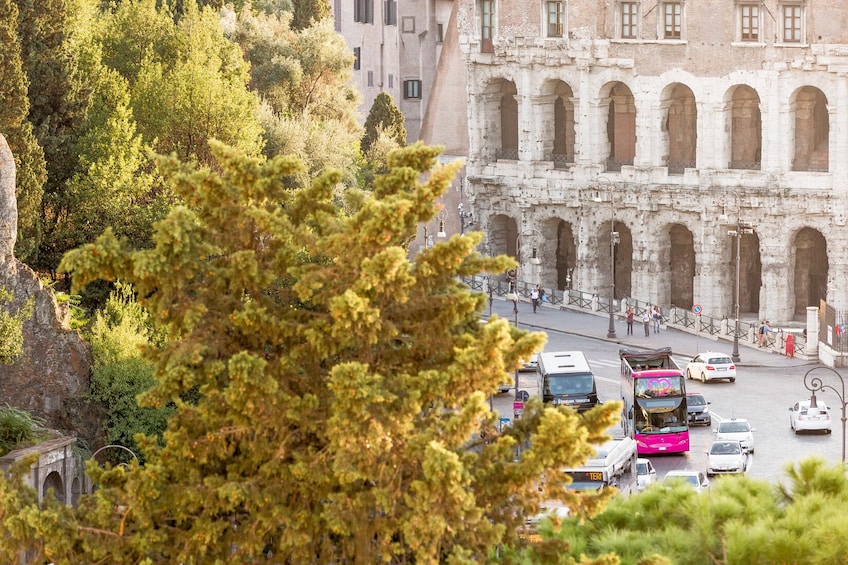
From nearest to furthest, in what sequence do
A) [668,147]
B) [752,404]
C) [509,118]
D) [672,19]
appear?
[752,404], [672,19], [668,147], [509,118]

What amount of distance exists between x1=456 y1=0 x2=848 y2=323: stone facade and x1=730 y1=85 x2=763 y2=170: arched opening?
0.08 metres

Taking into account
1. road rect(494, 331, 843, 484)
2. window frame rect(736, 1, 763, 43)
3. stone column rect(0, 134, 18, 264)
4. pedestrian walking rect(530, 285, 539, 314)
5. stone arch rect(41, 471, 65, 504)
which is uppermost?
window frame rect(736, 1, 763, 43)

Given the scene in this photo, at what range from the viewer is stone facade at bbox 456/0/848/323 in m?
92.1

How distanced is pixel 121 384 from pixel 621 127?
49.6 meters

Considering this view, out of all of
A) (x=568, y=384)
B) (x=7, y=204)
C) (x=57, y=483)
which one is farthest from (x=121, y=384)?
(x=568, y=384)

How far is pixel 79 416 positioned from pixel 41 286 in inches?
157

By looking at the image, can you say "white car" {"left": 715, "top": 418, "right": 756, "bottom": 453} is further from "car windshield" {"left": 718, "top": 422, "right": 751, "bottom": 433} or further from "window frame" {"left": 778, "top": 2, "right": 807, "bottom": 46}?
"window frame" {"left": 778, "top": 2, "right": 807, "bottom": 46}

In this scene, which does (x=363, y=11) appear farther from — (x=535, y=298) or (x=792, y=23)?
(x=792, y=23)

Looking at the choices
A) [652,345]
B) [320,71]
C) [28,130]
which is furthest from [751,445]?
[320,71]

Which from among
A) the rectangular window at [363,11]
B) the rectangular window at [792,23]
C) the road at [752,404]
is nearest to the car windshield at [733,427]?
the road at [752,404]

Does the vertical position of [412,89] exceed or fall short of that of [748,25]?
it falls short

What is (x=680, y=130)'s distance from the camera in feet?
330

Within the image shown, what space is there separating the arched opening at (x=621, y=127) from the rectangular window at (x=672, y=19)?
193 inches

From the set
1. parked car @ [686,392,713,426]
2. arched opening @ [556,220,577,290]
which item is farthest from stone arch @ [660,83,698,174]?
parked car @ [686,392,713,426]
